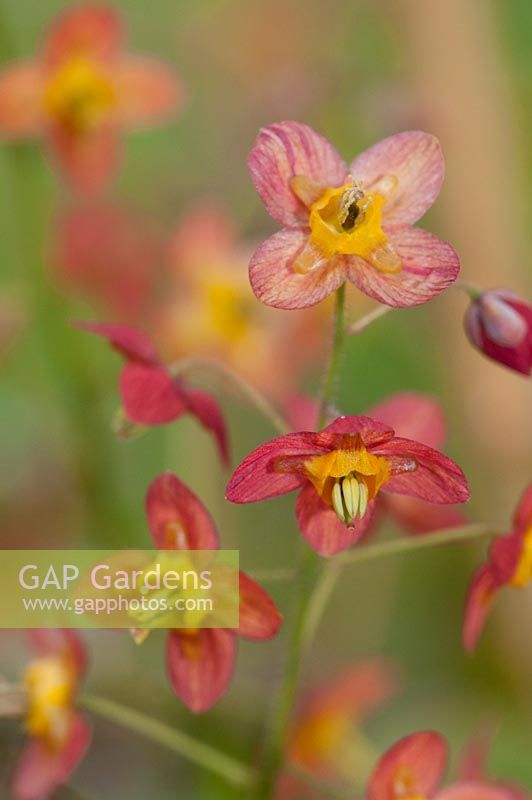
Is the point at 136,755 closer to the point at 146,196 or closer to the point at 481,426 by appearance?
the point at 481,426

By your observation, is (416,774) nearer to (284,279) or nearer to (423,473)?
(423,473)

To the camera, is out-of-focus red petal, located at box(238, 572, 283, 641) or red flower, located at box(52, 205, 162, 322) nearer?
out-of-focus red petal, located at box(238, 572, 283, 641)

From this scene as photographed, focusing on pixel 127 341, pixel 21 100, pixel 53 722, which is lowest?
pixel 53 722

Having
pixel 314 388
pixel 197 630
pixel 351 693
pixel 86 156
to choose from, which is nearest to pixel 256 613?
pixel 197 630

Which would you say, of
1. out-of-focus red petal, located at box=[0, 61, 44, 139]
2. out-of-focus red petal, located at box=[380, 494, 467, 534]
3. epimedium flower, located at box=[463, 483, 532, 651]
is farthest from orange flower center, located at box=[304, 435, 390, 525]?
out-of-focus red petal, located at box=[0, 61, 44, 139]

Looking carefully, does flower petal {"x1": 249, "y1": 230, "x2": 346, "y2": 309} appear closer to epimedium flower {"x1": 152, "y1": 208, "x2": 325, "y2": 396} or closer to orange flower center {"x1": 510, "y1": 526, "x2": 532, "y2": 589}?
orange flower center {"x1": 510, "y1": 526, "x2": 532, "y2": 589}
